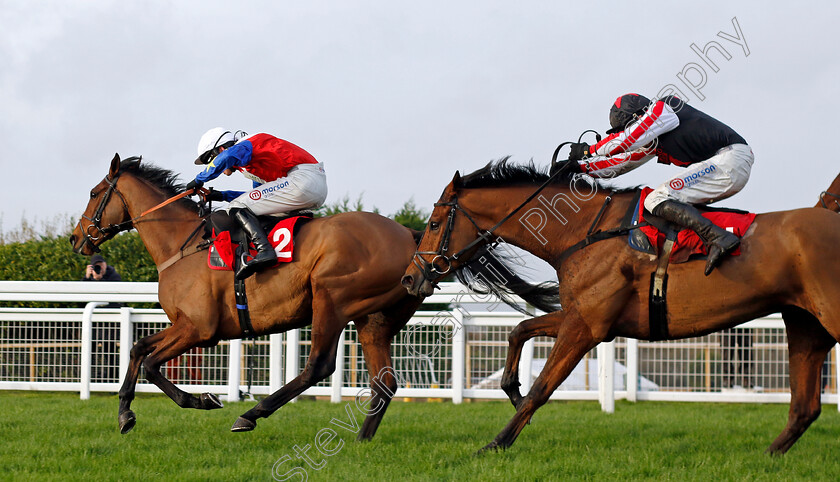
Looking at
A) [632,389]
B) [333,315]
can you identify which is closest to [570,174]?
[333,315]

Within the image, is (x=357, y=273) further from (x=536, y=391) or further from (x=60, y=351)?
(x=60, y=351)

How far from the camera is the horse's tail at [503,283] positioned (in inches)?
233

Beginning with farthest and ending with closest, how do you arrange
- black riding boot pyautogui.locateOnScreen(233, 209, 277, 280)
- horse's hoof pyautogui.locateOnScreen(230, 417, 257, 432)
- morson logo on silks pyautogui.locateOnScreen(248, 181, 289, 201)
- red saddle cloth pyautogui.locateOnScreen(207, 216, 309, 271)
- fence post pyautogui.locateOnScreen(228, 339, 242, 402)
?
1. fence post pyautogui.locateOnScreen(228, 339, 242, 402)
2. morson logo on silks pyautogui.locateOnScreen(248, 181, 289, 201)
3. red saddle cloth pyautogui.locateOnScreen(207, 216, 309, 271)
4. black riding boot pyautogui.locateOnScreen(233, 209, 277, 280)
5. horse's hoof pyautogui.locateOnScreen(230, 417, 257, 432)

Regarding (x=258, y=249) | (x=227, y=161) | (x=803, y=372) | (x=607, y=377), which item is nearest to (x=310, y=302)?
(x=258, y=249)

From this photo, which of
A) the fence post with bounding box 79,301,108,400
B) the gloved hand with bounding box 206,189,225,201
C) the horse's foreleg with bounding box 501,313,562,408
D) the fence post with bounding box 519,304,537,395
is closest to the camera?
the horse's foreleg with bounding box 501,313,562,408

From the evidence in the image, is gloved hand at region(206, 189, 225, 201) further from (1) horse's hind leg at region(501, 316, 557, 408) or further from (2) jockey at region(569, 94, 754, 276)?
(2) jockey at region(569, 94, 754, 276)

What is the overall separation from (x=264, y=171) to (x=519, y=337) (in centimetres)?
208

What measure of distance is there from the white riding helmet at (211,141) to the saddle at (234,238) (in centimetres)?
43

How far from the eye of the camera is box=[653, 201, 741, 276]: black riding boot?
4.53 m

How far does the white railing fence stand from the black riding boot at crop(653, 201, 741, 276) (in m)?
3.50

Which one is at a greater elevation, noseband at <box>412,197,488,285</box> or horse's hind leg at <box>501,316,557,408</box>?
noseband at <box>412,197,488,285</box>

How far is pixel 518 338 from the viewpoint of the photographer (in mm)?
5410

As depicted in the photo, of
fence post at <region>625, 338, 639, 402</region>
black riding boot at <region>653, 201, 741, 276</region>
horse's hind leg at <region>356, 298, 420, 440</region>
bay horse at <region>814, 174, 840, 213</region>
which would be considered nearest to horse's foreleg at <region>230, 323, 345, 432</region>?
horse's hind leg at <region>356, 298, 420, 440</region>

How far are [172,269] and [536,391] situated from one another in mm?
2640
